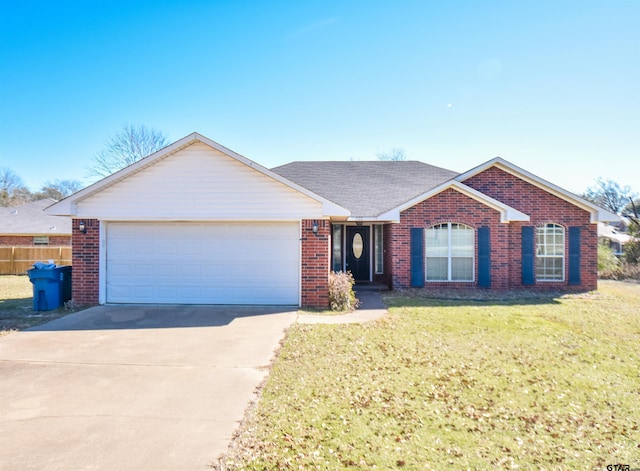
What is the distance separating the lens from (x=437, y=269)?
12141 millimetres

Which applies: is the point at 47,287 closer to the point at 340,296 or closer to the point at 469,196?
the point at 340,296

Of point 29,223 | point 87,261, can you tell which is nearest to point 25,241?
point 29,223

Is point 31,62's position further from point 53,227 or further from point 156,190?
point 53,227

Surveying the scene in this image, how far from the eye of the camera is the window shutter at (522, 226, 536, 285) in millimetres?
12250

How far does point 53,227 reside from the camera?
22.8 m

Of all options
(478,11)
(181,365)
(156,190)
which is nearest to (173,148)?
(156,190)

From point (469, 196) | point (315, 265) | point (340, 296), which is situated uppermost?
point (469, 196)

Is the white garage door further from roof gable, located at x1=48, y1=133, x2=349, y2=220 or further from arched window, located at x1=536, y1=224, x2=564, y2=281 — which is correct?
arched window, located at x1=536, y1=224, x2=564, y2=281

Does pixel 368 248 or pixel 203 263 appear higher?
pixel 368 248

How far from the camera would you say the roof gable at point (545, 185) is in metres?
12.1

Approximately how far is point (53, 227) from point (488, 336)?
2618cm

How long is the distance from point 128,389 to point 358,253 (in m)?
10.9

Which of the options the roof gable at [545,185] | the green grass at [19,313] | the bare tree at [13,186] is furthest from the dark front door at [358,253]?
the bare tree at [13,186]

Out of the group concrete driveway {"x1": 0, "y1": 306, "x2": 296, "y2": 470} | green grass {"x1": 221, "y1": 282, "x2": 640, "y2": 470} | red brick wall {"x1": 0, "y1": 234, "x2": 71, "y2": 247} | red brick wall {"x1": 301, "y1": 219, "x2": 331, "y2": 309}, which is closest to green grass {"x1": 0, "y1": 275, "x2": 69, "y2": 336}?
concrete driveway {"x1": 0, "y1": 306, "x2": 296, "y2": 470}
